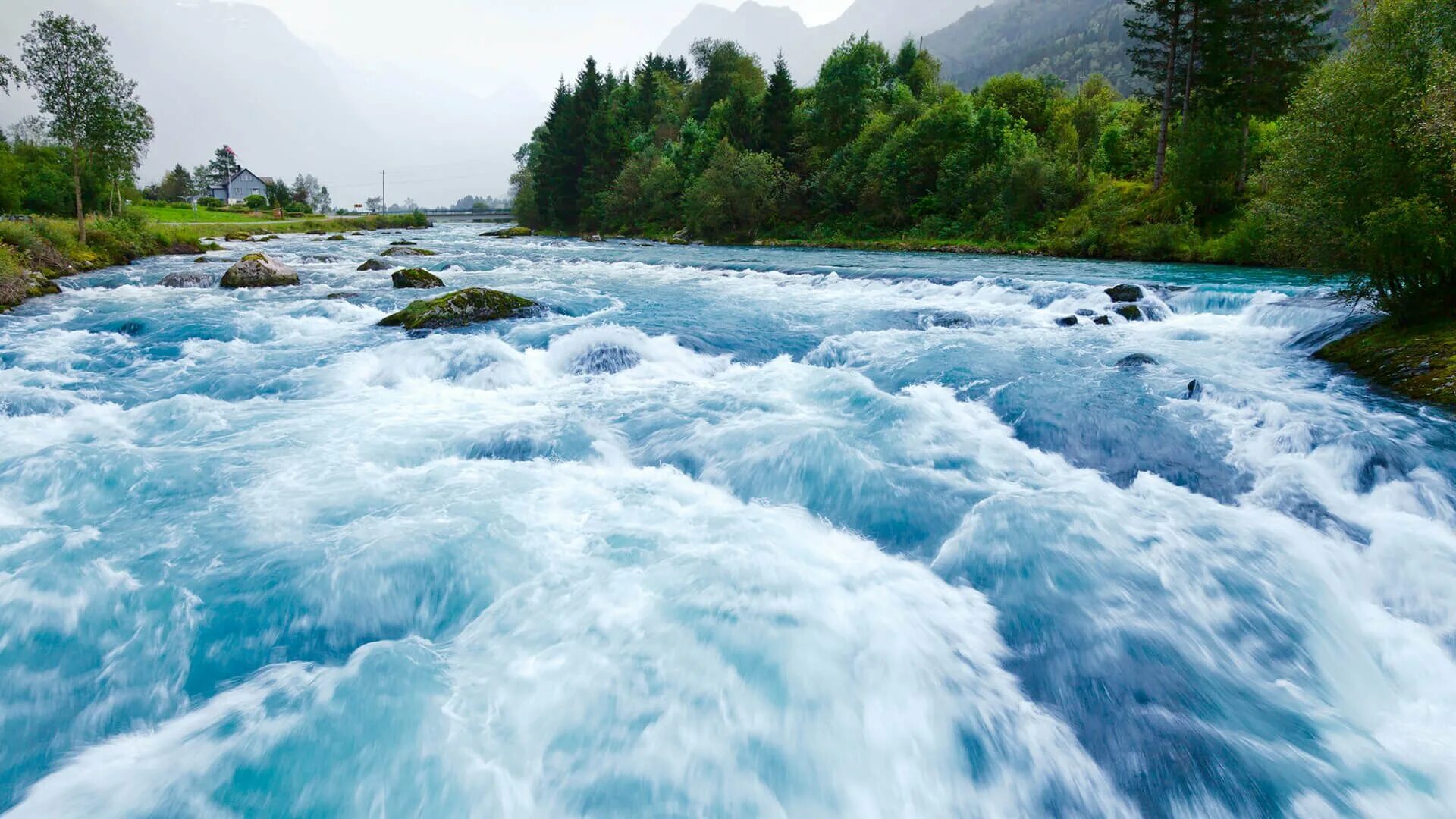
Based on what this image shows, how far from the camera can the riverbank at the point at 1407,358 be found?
880 centimetres

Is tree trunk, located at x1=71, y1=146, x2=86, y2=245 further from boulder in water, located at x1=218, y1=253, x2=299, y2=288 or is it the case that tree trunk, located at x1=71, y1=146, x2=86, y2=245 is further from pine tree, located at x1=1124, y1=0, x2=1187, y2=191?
pine tree, located at x1=1124, y1=0, x2=1187, y2=191

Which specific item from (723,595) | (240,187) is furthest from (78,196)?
(240,187)

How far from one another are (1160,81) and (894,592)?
4013cm

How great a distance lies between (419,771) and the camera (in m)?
3.53

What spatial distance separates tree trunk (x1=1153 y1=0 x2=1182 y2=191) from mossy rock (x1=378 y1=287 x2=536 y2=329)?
104 ft

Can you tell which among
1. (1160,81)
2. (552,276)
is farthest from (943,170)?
(552,276)

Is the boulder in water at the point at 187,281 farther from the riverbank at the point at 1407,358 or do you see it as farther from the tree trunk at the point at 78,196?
the riverbank at the point at 1407,358

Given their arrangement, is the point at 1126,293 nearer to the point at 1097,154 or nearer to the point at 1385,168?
the point at 1385,168

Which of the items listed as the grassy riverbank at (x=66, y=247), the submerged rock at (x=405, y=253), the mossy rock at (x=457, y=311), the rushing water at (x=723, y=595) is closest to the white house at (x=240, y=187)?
the grassy riverbank at (x=66, y=247)

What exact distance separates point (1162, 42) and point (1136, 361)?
31016 mm

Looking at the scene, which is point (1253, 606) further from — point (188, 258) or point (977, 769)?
point (188, 258)

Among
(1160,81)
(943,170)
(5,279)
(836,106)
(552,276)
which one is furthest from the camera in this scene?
(836,106)

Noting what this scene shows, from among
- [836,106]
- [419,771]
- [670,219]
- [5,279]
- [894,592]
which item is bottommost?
[419,771]

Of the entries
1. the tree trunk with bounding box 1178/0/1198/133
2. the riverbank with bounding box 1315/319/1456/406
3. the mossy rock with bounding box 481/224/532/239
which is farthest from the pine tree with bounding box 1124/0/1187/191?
the mossy rock with bounding box 481/224/532/239
